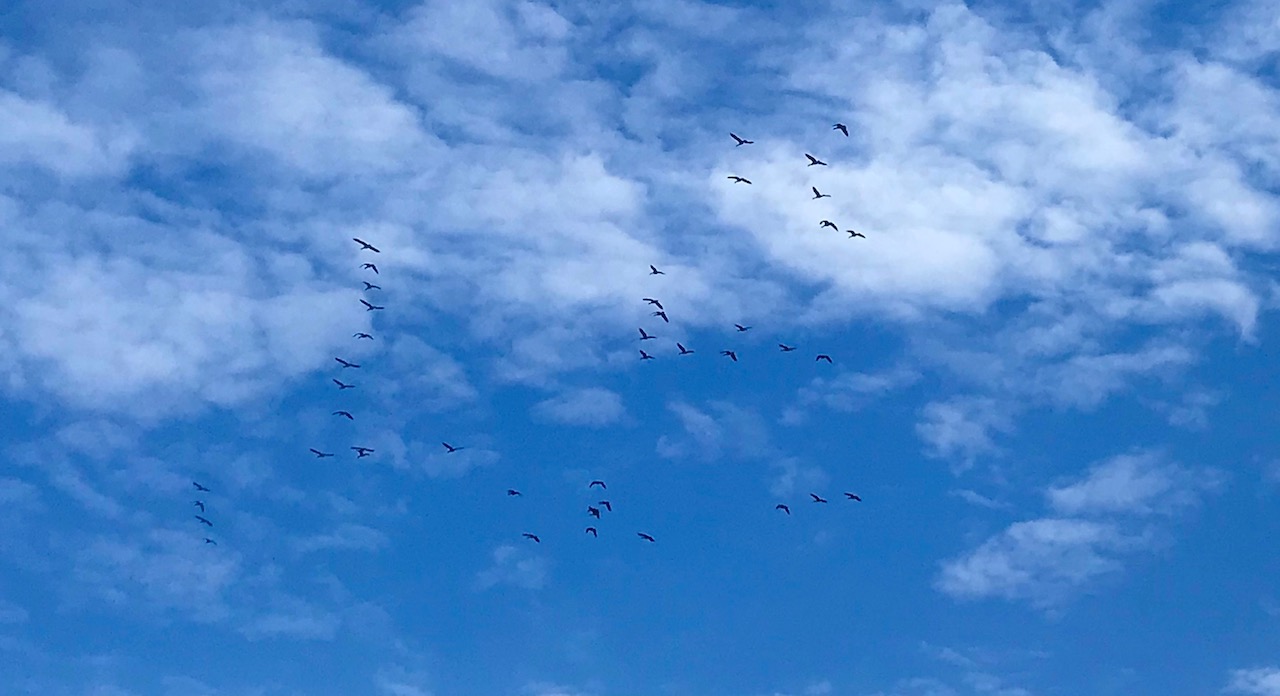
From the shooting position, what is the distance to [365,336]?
160 m

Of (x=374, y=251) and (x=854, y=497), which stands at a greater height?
(x=374, y=251)

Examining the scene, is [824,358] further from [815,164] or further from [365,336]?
[365,336]

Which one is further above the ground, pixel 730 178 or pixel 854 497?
pixel 730 178

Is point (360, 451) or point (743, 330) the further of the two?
point (360, 451)

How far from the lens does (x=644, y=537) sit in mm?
147500

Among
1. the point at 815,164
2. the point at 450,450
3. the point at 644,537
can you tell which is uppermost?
the point at 815,164

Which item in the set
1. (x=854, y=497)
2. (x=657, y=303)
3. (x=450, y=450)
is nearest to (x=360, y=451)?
(x=450, y=450)

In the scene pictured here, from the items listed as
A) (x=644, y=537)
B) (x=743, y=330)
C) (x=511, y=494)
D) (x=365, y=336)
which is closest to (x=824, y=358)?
(x=743, y=330)

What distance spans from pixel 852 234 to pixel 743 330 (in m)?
12.9

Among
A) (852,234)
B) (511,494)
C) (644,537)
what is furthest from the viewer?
(511,494)

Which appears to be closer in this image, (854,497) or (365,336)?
(854,497)

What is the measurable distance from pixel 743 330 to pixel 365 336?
39.1 metres

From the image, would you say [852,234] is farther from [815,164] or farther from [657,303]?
[657,303]

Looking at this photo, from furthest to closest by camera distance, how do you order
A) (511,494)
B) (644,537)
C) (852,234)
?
(511,494) < (644,537) < (852,234)
